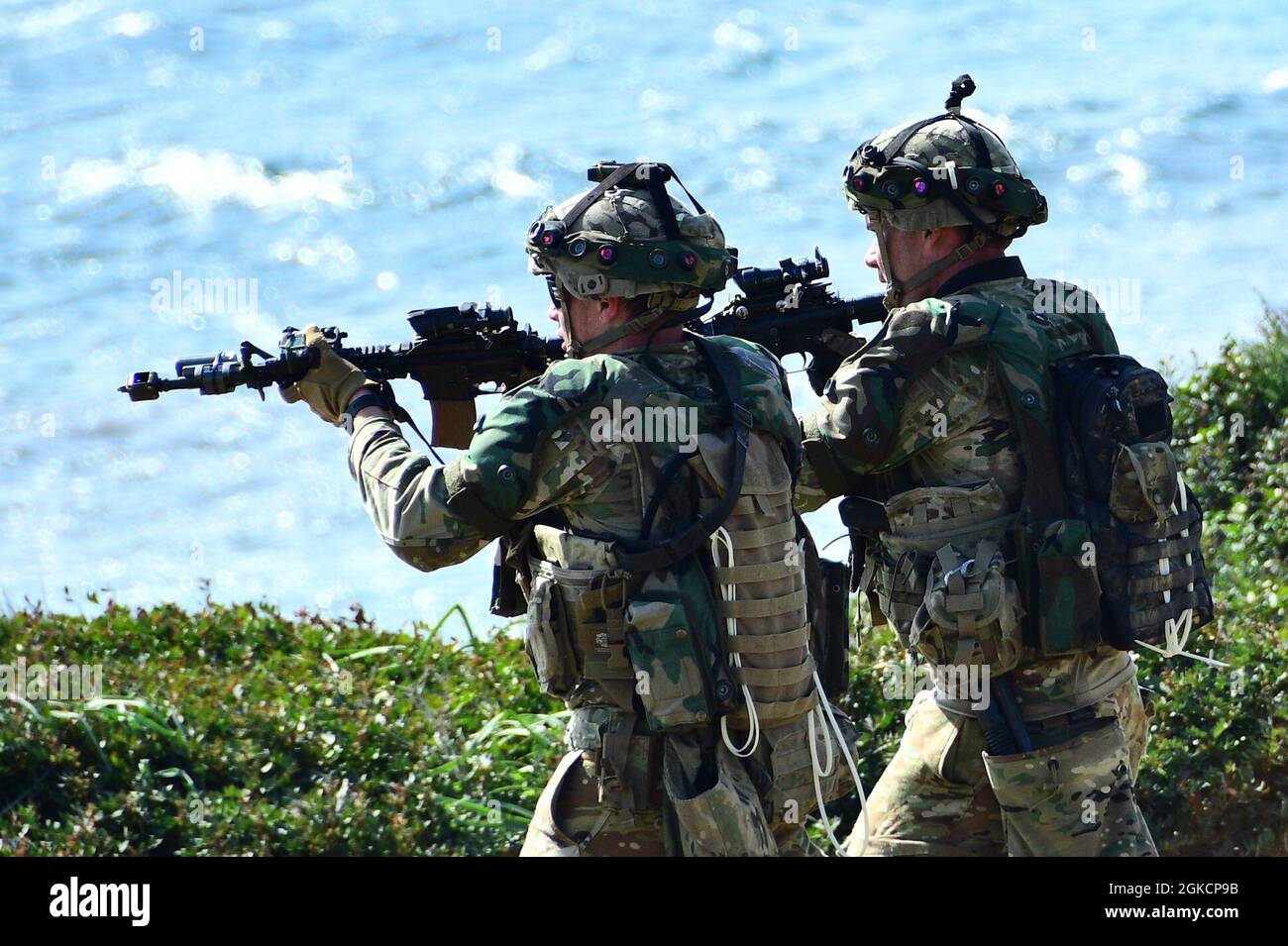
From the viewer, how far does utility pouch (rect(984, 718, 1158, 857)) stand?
247 inches

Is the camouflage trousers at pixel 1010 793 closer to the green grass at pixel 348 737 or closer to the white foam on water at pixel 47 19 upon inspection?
the green grass at pixel 348 737

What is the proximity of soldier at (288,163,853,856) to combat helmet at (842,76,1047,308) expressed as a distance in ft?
2.73

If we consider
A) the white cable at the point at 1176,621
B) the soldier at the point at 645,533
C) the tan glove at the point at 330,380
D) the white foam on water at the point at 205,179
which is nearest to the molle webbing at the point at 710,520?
Answer: the soldier at the point at 645,533

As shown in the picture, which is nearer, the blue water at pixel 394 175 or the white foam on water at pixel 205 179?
the blue water at pixel 394 175

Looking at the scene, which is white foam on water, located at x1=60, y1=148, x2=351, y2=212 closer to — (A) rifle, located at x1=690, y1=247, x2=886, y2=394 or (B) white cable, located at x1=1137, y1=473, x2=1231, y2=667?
(A) rifle, located at x1=690, y1=247, x2=886, y2=394

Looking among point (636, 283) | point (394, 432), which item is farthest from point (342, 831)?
point (636, 283)

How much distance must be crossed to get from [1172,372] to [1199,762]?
10.9 ft

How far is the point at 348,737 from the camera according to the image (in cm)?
774

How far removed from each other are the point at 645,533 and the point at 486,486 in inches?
17.2

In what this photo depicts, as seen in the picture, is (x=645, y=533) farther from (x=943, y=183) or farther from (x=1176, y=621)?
(x=1176, y=621)

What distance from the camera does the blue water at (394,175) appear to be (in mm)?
14797

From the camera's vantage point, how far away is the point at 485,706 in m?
8.30

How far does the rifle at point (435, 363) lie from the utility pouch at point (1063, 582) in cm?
157

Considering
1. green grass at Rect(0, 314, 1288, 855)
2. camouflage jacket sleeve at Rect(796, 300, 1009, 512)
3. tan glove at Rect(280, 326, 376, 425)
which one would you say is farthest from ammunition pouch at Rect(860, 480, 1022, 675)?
green grass at Rect(0, 314, 1288, 855)
